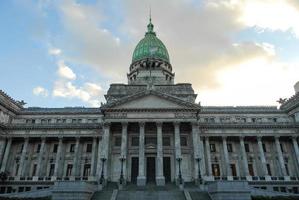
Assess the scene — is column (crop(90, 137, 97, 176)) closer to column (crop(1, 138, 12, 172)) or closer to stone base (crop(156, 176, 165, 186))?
stone base (crop(156, 176, 165, 186))

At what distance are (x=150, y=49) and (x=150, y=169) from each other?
37.3 m

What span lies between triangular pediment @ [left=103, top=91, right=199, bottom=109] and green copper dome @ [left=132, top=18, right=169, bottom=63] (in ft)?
79.3

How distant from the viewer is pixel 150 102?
48906 millimetres

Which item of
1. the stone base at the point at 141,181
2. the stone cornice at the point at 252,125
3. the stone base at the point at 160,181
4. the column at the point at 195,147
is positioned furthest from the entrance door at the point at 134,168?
the stone cornice at the point at 252,125

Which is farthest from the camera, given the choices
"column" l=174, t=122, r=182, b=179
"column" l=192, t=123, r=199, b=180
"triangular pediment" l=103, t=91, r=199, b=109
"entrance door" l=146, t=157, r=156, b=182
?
"triangular pediment" l=103, t=91, r=199, b=109

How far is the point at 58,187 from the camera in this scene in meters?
31.6

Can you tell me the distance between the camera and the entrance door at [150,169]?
152 feet

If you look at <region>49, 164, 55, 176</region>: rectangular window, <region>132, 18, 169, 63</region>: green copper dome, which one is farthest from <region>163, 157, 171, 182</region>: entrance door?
<region>132, 18, 169, 63</region>: green copper dome

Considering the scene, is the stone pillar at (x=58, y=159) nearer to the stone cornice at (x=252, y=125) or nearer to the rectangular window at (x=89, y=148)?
the rectangular window at (x=89, y=148)

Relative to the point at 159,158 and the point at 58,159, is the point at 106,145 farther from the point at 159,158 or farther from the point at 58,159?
the point at 58,159

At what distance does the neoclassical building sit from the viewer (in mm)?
46750

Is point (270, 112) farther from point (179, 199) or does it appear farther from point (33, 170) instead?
point (33, 170)

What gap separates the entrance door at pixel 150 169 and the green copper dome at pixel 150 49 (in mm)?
32865

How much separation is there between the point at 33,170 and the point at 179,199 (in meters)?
35.9
